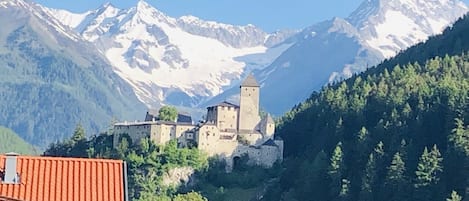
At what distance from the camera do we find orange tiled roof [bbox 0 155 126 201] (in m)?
36.2

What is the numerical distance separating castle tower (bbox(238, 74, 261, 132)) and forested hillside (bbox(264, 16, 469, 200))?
7105 millimetres

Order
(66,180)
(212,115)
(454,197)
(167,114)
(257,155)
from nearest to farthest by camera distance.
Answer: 1. (66,180)
2. (454,197)
3. (257,155)
4. (212,115)
5. (167,114)

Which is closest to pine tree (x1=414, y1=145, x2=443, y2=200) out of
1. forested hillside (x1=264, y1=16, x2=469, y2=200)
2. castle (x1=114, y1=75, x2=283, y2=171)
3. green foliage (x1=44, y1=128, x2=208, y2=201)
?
forested hillside (x1=264, y1=16, x2=469, y2=200)

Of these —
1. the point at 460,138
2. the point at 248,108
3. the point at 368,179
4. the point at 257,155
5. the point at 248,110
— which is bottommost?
the point at 368,179

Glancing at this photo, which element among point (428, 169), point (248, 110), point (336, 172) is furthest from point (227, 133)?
point (428, 169)

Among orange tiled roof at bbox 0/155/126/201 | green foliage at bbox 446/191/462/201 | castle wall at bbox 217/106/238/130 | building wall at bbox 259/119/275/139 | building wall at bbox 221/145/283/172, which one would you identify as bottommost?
orange tiled roof at bbox 0/155/126/201

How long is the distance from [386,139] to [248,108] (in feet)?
107

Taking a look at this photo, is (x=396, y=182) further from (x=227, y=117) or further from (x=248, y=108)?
(x=248, y=108)

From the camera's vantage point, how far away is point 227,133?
547 ft

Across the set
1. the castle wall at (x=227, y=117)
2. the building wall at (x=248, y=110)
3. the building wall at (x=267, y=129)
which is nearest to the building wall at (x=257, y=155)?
the building wall at (x=267, y=129)

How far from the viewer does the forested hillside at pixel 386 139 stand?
12938 cm

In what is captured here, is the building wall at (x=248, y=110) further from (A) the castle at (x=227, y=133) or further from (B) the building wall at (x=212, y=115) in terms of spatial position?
(B) the building wall at (x=212, y=115)

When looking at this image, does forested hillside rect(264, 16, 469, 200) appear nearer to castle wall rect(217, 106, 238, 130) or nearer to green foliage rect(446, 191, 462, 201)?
green foliage rect(446, 191, 462, 201)

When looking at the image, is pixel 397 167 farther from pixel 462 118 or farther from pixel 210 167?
pixel 210 167
